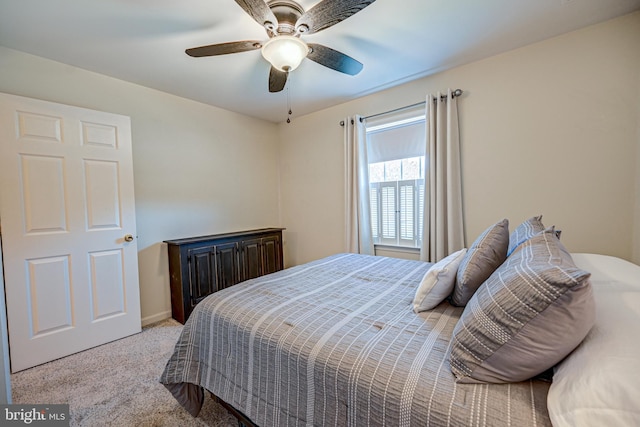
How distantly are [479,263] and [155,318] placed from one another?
10.6 ft

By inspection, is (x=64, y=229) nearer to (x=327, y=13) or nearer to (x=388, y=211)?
(x=327, y=13)

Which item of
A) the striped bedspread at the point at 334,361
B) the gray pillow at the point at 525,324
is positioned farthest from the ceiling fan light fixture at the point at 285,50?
the gray pillow at the point at 525,324

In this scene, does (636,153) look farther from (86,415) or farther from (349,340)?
(86,415)

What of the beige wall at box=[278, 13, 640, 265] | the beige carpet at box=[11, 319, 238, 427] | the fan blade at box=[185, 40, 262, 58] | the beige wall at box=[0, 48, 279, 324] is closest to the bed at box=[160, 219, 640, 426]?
the beige carpet at box=[11, 319, 238, 427]

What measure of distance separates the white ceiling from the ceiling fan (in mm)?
232

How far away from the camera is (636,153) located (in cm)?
188

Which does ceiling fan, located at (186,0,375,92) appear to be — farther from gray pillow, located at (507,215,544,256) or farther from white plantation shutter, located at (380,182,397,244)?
white plantation shutter, located at (380,182,397,244)

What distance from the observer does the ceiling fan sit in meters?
1.37

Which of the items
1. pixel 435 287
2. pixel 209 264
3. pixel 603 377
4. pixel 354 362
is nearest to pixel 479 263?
pixel 435 287

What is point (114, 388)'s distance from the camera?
1824 mm

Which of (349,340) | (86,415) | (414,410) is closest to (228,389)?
(349,340)

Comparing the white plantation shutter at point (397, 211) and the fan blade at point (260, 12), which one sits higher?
the fan blade at point (260, 12)

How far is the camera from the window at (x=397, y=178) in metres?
2.93

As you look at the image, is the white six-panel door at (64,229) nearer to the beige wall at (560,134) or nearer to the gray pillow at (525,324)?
the gray pillow at (525,324)
